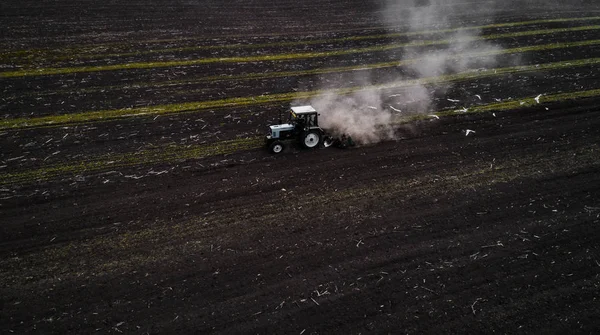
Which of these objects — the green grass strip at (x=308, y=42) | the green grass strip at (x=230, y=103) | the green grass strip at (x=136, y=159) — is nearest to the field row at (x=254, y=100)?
the green grass strip at (x=230, y=103)

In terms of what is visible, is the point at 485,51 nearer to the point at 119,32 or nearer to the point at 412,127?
the point at 412,127

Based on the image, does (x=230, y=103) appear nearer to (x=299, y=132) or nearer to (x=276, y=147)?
(x=276, y=147)

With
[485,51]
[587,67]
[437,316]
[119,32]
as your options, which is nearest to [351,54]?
[485,51]

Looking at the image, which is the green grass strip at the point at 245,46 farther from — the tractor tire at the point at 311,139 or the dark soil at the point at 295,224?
the tractor tire at the point at 311,139

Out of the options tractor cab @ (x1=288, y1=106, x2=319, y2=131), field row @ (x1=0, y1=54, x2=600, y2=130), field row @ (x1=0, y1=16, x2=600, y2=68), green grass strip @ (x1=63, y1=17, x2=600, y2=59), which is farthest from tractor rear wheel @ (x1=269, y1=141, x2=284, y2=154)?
green grass strip @ (x1=63, y1=17, x2=600, y2=59)

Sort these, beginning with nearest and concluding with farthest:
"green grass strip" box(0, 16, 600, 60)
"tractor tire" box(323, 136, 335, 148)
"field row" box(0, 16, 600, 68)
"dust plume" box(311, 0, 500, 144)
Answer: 1. "tractor tire" box(323, 136, 335, 148)
2. "dust plume" box(311, 0, 500, 144)
3. "field row" box(0, 16, 600, 68)
4. "green grass strip" box(0, 16, 600, 60)

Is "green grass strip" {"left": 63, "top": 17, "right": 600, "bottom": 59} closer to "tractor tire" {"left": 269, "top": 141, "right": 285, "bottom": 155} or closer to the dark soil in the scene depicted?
the dark soil

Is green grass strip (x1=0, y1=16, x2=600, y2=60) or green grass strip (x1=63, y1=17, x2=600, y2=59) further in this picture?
green grass strip (x1=63, y1=17, x2=600, y2=59)
